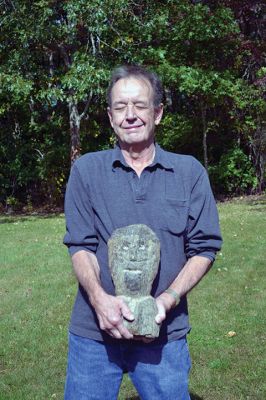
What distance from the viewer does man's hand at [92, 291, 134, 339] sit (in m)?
2.32

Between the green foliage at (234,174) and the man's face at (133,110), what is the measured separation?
1497 cm

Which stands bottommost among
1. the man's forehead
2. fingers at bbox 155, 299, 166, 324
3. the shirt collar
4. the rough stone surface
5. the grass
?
the grass

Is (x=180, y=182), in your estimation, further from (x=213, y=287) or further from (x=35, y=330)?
(x=213, y=287)

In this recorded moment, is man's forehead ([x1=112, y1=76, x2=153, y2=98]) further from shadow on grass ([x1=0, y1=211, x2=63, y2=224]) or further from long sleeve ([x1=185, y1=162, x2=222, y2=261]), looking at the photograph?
shadow on grass ([x1=0, y1=211, x2=63, y2=224])

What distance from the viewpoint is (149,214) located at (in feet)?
8.18

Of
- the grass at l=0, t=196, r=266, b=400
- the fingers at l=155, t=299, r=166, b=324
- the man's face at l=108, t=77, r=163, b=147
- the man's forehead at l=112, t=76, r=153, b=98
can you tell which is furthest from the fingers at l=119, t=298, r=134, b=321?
the grass at l=0, t=196, r=266, b=400

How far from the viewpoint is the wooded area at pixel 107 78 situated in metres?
13.4

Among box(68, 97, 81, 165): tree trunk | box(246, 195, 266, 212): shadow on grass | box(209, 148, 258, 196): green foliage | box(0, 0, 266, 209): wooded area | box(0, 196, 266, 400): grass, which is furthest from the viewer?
box(209, 148, 258, 196): green foliage

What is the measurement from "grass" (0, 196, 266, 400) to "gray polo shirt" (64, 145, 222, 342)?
7.44ft

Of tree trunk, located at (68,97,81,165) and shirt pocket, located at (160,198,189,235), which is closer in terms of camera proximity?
shirt pocket, located at (160,198,189,235)

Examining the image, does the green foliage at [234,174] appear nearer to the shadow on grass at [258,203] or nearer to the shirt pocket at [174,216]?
the shadow on grass at [258,203]

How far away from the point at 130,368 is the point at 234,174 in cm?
1546

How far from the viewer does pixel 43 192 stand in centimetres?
1764

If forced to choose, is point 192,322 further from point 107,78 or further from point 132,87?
point 107,78
